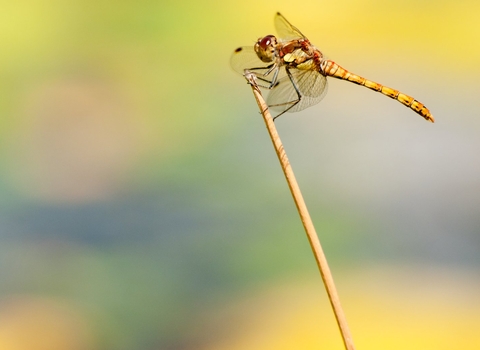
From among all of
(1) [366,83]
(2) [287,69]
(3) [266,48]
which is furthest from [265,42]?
(1) [366,83]

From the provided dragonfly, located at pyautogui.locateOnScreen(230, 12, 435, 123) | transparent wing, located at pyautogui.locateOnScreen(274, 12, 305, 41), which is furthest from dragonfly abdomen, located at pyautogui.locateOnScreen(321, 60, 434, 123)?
transparent wing, located at pyautogui.locateOnScreen(274, 12, 305, 41)

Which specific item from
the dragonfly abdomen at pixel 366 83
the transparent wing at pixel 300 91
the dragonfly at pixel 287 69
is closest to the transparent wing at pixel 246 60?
the dragonfly at pixel 287 69

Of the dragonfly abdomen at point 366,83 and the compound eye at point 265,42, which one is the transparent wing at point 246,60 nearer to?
the compound eye at point 265,42

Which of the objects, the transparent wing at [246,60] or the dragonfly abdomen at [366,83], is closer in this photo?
the transparent wing at [246,60]

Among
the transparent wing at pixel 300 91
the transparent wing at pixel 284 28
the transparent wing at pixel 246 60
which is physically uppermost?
the transparent wing at pixel 284 28

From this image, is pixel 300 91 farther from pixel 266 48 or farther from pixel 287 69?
pixel 266 48

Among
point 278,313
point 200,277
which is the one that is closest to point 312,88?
point 278,313

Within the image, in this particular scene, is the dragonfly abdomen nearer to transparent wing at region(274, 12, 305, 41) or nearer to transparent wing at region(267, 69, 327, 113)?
transparent wing at region(267, 69, 327, 113)
